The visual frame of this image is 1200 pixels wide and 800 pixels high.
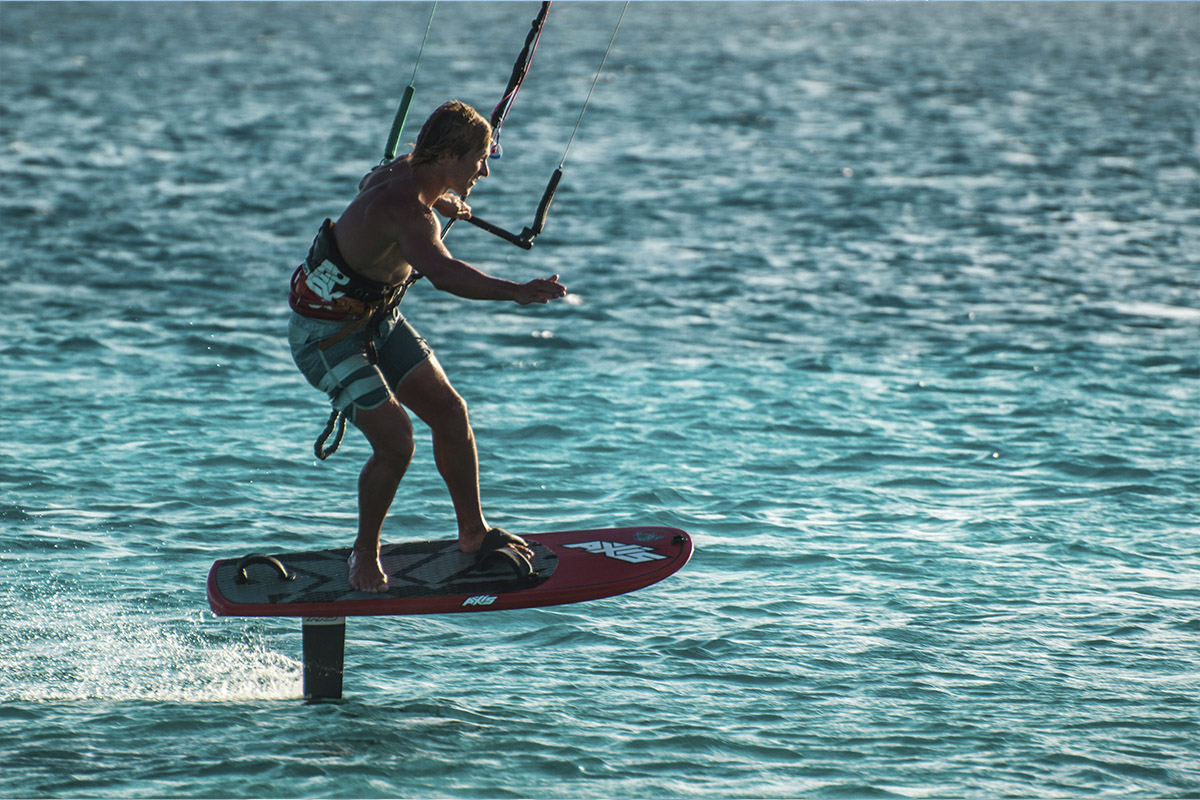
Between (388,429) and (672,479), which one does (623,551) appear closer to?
(388,429)

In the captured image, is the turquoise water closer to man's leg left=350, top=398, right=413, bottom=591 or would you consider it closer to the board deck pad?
the board deck pad

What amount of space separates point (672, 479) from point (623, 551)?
3.56m

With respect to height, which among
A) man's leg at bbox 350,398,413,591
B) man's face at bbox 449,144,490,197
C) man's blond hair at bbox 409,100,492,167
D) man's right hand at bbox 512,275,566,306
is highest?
man's blond hair at bbox 409,100,492,167

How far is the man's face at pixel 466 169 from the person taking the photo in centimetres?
692

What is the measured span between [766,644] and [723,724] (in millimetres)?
1123

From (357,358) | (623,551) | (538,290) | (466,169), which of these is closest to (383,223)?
(466,169)

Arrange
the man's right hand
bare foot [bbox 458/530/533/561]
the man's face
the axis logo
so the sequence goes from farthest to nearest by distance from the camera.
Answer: the axis logo → bare foot [bbox 458/530/533/561] → the man's face → the man's right hand

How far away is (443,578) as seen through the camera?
294 inches

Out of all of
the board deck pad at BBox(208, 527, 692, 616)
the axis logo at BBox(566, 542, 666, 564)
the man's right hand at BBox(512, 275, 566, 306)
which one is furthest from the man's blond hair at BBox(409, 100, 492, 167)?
the axis logo at BBox(566, 542, 666, 564)

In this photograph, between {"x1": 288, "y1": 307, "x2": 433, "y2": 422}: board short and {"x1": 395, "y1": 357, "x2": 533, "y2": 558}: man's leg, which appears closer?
{"x1": 288, "y1": 307, "x2": 433, "y2": 422}: board short

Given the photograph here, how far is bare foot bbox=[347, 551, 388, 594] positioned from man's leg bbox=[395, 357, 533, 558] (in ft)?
1.73

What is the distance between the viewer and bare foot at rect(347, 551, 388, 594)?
730cm

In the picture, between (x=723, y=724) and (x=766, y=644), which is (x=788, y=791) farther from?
(x=766, y=644)

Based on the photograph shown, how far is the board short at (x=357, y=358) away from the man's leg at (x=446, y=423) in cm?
7
